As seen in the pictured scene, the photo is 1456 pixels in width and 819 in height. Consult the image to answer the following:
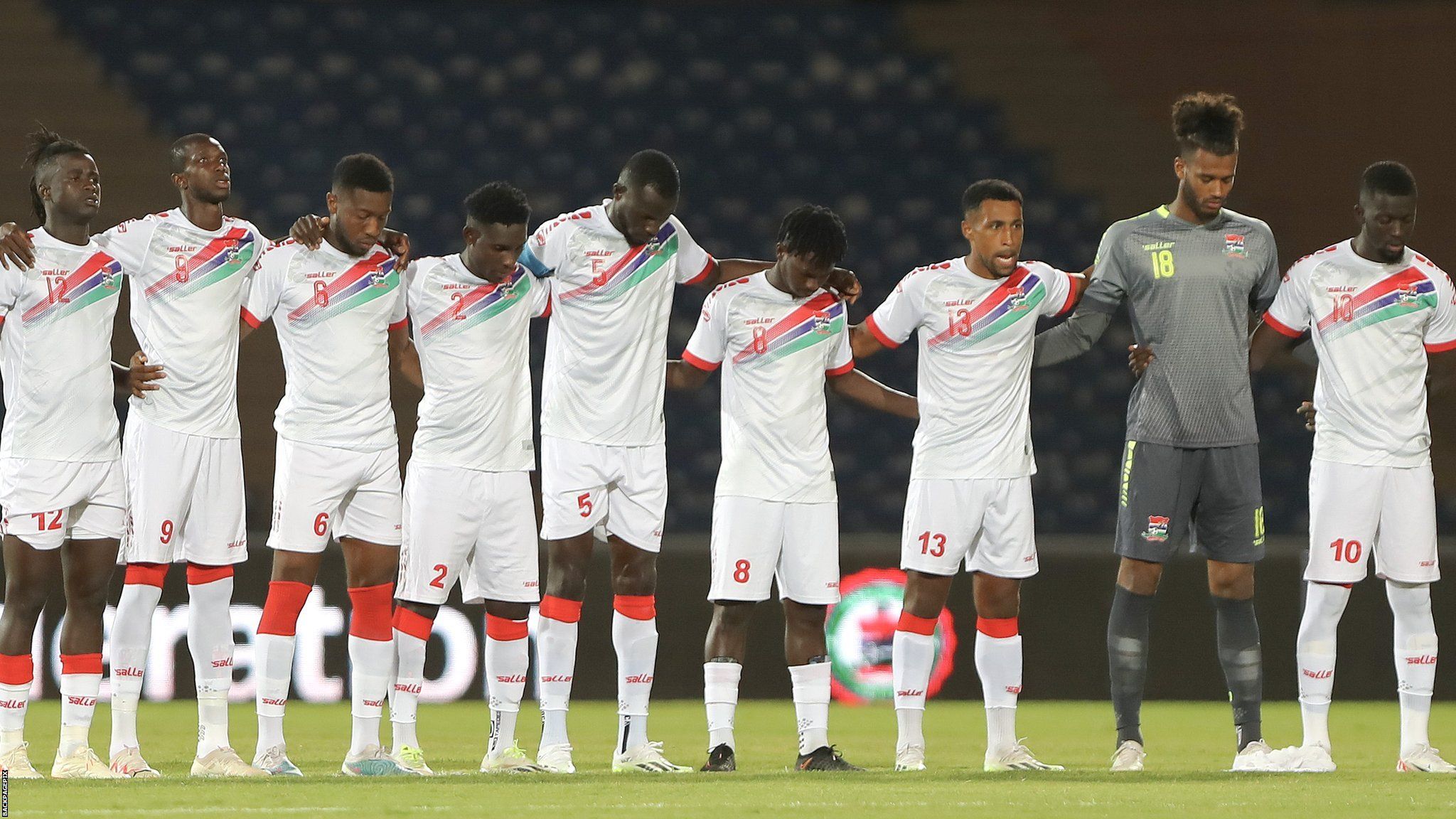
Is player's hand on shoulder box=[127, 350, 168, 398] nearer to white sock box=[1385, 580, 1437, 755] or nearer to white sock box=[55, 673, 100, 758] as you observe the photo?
white sock box=[55, 673, 100, 758]

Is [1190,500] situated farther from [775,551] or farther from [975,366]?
[775,551]

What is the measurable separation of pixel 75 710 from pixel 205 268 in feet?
4.84

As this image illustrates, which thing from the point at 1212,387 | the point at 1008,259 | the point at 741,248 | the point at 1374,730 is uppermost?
the point at 741,248

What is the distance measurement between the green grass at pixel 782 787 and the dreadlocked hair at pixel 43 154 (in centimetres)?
191

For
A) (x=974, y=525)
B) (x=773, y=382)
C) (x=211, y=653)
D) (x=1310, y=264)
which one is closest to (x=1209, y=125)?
(x=1310, y=264)

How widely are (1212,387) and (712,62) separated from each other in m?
8.24

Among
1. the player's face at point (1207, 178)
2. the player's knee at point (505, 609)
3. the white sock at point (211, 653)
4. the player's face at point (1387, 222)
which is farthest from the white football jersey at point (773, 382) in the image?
the player's face at point (1387, 222)

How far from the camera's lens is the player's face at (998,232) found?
244 inches

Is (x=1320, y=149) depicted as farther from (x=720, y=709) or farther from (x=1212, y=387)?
(x=720, y=709)

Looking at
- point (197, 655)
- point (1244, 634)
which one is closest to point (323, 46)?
point (197, 655)

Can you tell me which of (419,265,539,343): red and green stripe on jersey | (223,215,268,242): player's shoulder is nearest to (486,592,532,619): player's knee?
(419,265,539,343): red and green stripe on jersey

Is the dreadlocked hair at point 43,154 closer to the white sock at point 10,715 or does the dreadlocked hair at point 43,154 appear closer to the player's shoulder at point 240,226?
the player's shoulder at point 240,226

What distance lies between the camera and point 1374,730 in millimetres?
8289

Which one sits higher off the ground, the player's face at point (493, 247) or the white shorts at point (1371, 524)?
the player's face at point (493, 247)
